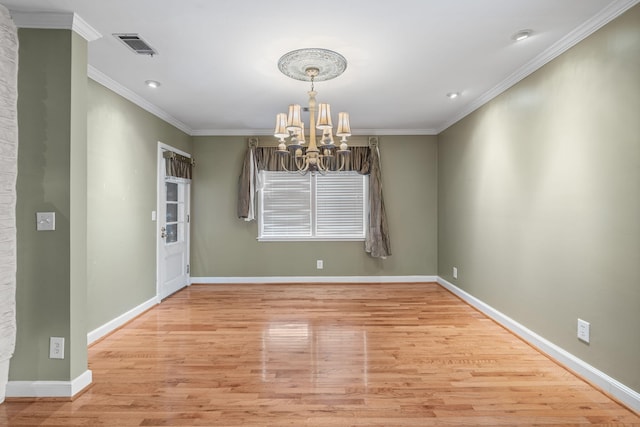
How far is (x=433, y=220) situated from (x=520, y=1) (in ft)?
12.3

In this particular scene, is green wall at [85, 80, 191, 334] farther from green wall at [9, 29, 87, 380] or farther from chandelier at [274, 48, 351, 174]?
chandelier at [274, 48, 351, 174]

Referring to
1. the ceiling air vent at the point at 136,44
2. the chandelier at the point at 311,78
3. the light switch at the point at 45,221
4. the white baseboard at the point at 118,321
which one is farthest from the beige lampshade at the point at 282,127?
the white baseboard at the point at 118,321

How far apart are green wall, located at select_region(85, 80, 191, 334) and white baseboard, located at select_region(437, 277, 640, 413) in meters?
4.02

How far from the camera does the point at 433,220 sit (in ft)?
18.2

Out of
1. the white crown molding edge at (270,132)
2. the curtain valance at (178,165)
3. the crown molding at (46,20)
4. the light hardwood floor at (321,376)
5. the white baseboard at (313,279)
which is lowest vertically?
the light hardwood floor at (321,376)

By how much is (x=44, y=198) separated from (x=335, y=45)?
233 cm

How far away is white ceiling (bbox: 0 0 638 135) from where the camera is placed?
2.19 meters

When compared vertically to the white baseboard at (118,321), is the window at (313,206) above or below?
above

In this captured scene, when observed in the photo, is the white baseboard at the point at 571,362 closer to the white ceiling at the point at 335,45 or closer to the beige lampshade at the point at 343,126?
the white ceiling at the point at 335,45

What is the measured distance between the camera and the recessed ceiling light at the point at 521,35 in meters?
2.49

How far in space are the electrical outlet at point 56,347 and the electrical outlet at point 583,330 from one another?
143 inches

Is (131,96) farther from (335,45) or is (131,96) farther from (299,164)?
(335,45)

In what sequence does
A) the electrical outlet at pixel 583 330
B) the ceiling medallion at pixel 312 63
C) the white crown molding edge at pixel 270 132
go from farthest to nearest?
the white crown molding edge at pixel 270 132 < the ceiling medallion at pixel 312 63 < the electrical outlet at pixel 583 330

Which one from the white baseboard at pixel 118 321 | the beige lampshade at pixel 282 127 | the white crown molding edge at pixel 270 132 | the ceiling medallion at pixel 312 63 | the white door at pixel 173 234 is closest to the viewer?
the ceiling medallion at pixel 312 63
